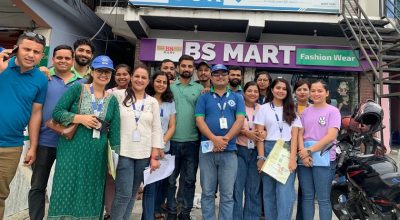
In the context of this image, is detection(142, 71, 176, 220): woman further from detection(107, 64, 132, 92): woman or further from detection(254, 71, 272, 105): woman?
detection(254, 71, 272, 105): woman

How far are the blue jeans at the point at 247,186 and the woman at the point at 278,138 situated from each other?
184 millimetres

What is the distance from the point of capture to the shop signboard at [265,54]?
844 cm

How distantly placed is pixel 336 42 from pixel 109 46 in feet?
24.3

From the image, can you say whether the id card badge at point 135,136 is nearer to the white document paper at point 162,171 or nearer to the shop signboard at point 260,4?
the white document paper at point 162,171

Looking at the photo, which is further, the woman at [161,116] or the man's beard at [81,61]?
the woman at [161,116]

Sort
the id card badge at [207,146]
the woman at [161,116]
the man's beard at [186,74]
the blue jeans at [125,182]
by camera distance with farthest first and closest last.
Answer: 1. the man's beard at [186,74]
2. the woman at [161,116]
3. the id card badge at [207,146]
4. the blue jeans at [125,182]

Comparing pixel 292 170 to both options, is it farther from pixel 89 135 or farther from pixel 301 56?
pixel 301 56

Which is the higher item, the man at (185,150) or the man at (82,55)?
the man at (82,55)

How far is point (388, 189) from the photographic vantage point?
2586 millimetres

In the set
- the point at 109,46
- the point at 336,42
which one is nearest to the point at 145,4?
the point at 109,46

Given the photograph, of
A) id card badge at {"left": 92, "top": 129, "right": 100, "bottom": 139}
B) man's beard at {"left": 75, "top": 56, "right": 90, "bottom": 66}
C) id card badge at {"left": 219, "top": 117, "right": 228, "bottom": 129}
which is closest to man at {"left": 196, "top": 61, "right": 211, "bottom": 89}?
id card badge at {"left": 219, "top": 117, "right": 228, "bottom": 129}

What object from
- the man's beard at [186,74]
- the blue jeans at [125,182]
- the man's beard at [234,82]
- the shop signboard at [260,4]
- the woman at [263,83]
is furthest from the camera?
the shop signboard at [260,4]

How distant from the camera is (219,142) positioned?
3172 millimetres

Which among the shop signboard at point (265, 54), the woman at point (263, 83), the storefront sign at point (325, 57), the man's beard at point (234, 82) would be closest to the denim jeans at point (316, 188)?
the woman at point (263, 83)
